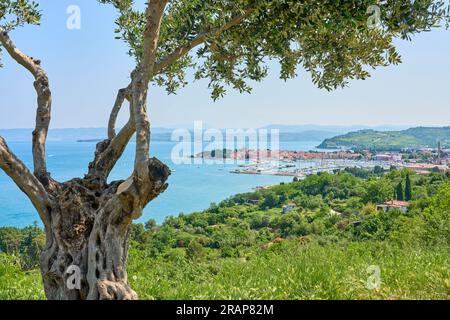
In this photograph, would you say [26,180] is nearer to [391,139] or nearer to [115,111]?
[115,111]

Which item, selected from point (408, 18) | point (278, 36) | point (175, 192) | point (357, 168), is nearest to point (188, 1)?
point (278, 36)

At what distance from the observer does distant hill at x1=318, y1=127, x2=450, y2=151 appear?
1393 inches

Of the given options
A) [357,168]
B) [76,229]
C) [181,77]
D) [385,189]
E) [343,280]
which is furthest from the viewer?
[357,168]

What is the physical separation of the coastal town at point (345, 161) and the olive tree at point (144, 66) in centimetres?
2351

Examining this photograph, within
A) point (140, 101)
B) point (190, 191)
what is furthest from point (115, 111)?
point (190, 191)

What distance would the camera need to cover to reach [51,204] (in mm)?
4109

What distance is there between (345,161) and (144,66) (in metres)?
33.1

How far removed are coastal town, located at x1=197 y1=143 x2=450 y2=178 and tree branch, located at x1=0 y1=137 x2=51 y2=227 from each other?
2477 cm

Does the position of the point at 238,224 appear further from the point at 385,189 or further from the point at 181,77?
the point at 181,77

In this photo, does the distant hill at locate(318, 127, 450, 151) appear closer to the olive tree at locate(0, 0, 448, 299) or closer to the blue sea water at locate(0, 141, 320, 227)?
the blue sea water at locate(0, 141, 320, 227)

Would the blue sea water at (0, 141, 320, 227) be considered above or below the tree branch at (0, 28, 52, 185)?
below

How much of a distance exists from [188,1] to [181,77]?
178cm

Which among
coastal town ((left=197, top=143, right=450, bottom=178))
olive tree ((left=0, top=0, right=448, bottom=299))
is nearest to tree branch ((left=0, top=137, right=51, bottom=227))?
olive tree ((left=0, top=0, right=448, bottom=299))

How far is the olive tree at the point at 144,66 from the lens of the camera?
12.3ft
